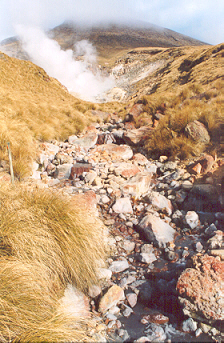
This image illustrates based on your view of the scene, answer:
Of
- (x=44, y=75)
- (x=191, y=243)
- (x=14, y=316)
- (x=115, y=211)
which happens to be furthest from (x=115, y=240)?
(x=44, y=75)

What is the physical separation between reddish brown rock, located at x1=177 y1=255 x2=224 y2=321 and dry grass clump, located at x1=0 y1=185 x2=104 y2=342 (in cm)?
95

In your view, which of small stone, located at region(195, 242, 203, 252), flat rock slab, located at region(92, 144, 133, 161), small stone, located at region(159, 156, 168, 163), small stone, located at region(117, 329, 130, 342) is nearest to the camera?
small stone, located at region(117, 329, 130, 342)

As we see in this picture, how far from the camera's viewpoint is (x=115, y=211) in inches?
157

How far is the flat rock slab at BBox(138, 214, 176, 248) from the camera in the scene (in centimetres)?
321

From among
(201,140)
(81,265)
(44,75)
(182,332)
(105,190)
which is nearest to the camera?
(182,332)

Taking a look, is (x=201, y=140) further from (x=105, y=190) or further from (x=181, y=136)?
(x=105, y=190)

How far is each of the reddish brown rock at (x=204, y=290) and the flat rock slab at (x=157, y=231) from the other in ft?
2.77

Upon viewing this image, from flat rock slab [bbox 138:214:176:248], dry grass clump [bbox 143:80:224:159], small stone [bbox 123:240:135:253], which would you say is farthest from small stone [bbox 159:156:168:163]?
small stone [bbox 123:240:135:253]

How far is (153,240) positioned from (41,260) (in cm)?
169

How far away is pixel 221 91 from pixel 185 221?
5472 mm

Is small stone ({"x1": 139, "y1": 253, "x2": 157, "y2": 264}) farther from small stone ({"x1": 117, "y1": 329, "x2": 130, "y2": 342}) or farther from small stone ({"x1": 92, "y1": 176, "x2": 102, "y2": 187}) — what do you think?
small stone ({"x1": 92, "y1": 176, "x2": 102, "y2": 187})

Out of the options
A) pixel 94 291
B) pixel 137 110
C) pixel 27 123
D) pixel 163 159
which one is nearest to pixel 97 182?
pixel 163 159

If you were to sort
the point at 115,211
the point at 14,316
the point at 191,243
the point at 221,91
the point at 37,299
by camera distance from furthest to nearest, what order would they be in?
the point at 221,91
the point at 115,211
the point at 191,243
the point at 37,299
the point at 14,316

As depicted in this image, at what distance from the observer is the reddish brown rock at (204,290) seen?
1.98 metres
